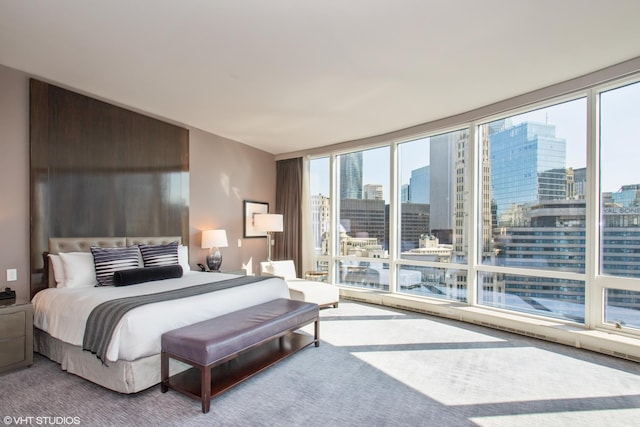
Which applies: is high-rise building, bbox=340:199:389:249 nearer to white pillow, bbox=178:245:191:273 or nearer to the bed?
the bed

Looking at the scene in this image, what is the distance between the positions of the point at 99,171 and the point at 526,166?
5177 millimetres

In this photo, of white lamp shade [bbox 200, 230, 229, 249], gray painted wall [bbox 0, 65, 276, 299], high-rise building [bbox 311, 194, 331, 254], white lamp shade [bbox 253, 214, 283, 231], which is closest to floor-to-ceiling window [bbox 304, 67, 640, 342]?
high-rise building [bbox 311, 194, 331, 254]

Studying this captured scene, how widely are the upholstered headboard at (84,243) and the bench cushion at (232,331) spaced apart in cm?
190

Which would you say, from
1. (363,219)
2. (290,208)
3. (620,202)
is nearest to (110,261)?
(290,208)

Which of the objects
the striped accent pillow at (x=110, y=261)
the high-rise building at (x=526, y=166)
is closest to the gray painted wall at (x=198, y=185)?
the striped accent pillow at (x=110, y=261)

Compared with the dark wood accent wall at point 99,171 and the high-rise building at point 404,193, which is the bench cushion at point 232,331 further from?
the high-rise building at point 404,193

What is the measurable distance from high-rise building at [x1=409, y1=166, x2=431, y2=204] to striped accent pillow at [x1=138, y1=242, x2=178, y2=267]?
361 centimetres

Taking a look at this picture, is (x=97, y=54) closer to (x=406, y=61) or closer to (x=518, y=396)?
(x=406, y=61)

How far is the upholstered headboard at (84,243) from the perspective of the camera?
3.37 metres

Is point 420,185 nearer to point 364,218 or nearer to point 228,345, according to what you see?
point 364,218

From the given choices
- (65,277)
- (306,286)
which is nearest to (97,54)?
(65,277)

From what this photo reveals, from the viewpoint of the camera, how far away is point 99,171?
3859 millimetres

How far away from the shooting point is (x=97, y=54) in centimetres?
292

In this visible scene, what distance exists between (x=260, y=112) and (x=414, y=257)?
10.5 feet
